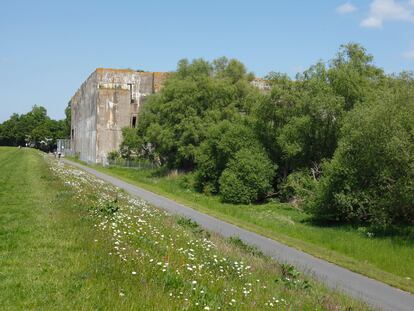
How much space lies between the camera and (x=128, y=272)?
7965mm

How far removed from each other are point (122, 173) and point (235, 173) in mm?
23481

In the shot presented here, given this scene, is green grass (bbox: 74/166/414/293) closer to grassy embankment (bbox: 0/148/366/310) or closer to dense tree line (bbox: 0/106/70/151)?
grassy embankment (bbox: 0/148/366/310)

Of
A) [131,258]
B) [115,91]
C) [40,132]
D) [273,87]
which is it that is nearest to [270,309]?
[131,258]

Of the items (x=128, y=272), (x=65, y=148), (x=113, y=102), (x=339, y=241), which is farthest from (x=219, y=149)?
(x=65, y=148)

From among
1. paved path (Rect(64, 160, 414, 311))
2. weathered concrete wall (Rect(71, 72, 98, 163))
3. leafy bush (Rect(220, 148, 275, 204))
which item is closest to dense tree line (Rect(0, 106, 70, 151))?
weathered concrete wall (Rect(71, 72, 98, 163))

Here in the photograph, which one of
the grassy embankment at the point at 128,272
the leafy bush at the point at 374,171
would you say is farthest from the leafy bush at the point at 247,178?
the grassy embankment at the point at 128,272

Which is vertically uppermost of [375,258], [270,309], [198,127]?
[198,127]

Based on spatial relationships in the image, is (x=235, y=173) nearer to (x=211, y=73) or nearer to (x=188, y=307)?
(x=211, y=73)

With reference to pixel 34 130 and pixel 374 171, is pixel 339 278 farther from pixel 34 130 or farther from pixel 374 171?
pixel 34 130

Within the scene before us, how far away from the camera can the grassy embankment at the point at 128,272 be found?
6844mm

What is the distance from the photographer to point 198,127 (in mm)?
43906

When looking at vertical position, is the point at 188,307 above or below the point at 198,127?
below

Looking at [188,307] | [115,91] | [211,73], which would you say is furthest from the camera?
[115,91]

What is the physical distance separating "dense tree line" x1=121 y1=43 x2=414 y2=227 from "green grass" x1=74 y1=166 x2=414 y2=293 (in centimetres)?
121
